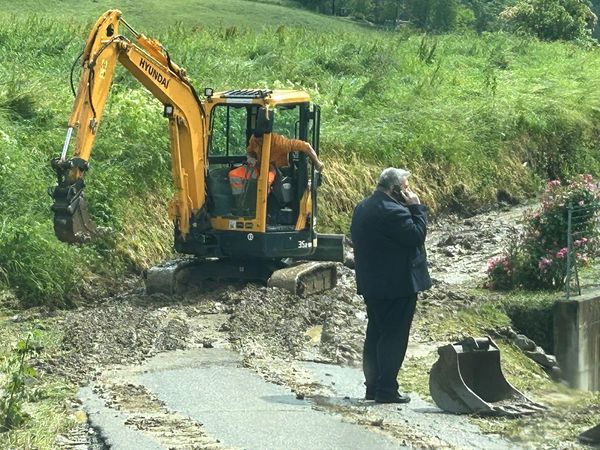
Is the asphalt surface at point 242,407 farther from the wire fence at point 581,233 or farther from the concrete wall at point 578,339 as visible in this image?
the wire fence at point 581,233

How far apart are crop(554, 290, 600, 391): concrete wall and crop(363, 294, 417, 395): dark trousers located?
16.5 ft

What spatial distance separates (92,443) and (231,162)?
8.23 m

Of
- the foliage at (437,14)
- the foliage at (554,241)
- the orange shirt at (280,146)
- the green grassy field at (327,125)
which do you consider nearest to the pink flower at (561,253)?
the foliage at (554,241)

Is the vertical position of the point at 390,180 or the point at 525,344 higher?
the point at 390,180

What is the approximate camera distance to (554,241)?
1827cm

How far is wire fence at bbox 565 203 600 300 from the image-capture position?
17.8 m

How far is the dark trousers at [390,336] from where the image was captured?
39.2 feet

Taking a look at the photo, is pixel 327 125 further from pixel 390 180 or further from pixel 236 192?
pixel 390 180

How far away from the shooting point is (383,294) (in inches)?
466

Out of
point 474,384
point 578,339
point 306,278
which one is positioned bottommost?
point 578,339

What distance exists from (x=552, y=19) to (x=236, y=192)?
34.7 metres

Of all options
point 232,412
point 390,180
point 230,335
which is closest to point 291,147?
point 230,335

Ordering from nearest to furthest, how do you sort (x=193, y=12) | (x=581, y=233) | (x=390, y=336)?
1. (x=390, y=336)
2. (x=581, y=233)
3. (x=193, y=12)

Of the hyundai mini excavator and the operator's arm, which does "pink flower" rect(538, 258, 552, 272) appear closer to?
the hyundai mini excavator
